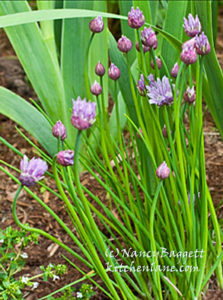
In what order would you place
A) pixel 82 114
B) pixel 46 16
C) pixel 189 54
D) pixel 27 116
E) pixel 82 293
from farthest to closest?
pixel 27 116 < pixel 82 293 < pixel 46 16 < pixel 189 54 < pixel 82 114

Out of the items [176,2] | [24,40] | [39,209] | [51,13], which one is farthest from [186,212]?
[24,40]

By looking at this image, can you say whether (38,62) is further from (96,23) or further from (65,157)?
(65,157)

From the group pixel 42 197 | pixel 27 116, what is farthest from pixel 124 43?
pixel 42 197

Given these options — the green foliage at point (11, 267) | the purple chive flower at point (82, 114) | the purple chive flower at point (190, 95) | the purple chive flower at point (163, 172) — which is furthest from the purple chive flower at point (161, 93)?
the green foliage at point (11, 267)

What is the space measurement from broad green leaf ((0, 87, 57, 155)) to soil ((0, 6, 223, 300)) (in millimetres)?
91

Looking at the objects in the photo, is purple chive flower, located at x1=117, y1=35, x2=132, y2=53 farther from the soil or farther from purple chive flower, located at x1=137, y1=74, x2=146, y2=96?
the soil

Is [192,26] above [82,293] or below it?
above

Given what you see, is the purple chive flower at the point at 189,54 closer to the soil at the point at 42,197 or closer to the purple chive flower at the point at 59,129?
the purple chive flower at the point at 59,129

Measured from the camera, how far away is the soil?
Result: 1.18m

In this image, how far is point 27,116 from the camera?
1.28 metres

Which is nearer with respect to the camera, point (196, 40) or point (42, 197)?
point (196, 40)

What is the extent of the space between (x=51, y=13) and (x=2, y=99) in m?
0.46

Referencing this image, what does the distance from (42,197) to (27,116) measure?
332 mm

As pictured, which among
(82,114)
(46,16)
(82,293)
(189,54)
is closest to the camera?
(82,114)
